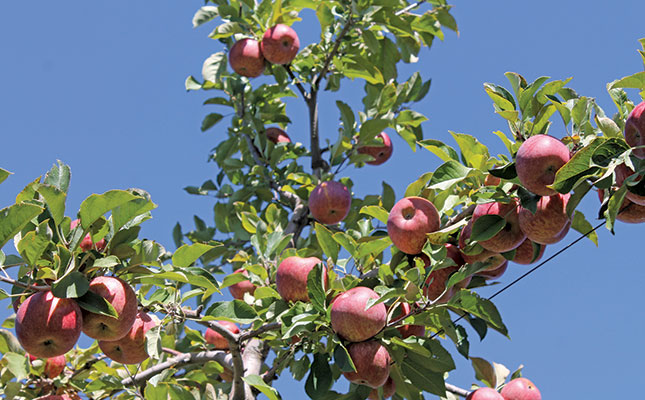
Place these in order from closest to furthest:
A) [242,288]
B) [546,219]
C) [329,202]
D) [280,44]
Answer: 1. [546,219]
2. [242,288]
3. [329,202]
4. [280,44]

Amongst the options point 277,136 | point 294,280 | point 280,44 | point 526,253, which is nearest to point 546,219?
point 526,253

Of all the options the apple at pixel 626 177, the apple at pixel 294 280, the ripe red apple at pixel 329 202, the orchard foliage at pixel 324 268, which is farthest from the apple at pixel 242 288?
the apple at pixel 626 177

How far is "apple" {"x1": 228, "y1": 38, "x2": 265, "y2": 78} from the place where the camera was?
3.84 meters

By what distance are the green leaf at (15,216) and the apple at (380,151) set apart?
2.72 meters

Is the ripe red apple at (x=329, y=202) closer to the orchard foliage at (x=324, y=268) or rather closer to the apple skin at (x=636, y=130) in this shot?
the orchard foliage at (x=324, y=268)

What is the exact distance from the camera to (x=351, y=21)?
3.66 meters

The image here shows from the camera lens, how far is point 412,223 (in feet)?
6.95

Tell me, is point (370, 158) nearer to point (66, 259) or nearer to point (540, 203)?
point (540, 203)

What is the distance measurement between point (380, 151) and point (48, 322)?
2.75 metres

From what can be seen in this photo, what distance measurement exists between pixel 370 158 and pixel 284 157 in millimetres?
612

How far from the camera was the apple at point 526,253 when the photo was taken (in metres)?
2.09

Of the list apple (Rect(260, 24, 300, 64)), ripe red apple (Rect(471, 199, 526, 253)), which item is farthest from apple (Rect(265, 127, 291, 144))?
ripe red apple (Rect(471, 199, 526, 253))

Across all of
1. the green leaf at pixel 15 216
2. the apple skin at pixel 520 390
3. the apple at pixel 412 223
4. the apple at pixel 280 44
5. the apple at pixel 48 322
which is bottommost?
the apple skin at pixel 520 390

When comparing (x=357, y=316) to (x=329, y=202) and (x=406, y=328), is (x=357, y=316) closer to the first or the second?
(x=406, y=328)
